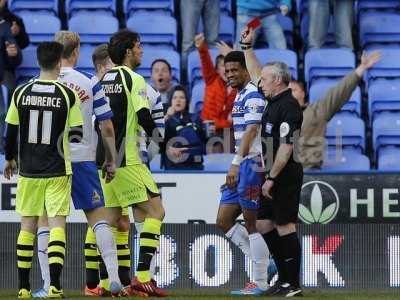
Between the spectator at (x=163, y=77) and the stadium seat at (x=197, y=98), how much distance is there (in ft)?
1.93

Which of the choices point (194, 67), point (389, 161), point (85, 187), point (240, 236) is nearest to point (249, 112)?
point (240, 236)

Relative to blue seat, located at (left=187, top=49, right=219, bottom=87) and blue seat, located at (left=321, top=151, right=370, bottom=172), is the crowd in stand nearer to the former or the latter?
blue seat, located at (left=187, top=49, right=219, bottom=87)

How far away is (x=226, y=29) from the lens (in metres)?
18.4

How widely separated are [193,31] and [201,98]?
43.3 inches

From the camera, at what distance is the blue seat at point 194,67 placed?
17.6 m

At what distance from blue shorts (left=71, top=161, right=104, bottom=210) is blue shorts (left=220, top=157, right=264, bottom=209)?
140 centimetres

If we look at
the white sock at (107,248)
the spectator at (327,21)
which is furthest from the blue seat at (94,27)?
the white sock at (107,248)

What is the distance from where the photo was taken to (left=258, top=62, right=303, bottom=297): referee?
480 inches

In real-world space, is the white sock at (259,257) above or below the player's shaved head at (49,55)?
below

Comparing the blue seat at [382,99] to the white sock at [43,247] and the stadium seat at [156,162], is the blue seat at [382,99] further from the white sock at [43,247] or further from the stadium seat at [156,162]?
the white sock at [43,247]

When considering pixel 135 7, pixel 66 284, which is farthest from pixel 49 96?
pixel 135 7

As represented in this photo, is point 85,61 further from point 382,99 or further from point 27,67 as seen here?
point 382,99

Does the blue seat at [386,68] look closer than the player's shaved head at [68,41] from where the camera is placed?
No

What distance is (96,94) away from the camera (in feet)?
39.4
